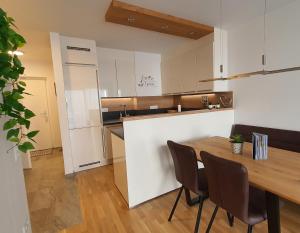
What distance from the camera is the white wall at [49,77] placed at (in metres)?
4.54

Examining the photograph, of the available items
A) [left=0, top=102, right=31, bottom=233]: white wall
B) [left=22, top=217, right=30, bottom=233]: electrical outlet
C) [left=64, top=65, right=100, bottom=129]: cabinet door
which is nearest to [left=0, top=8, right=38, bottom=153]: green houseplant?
[left=0, top=102, right=31, bottom=233]: white wall

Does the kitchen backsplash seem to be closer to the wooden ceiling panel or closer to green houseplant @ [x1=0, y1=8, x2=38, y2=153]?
the wooden ceiling panel

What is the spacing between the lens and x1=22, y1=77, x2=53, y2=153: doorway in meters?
4.73

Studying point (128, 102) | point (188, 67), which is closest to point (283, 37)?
point (188, 67)

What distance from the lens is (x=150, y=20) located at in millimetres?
2400

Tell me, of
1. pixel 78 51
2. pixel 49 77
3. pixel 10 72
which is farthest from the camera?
pixel 49 77

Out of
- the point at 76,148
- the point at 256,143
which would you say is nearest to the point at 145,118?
the point at 256,143

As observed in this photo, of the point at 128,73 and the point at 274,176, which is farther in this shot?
the point at 128,73

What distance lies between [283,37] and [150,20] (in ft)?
5.91

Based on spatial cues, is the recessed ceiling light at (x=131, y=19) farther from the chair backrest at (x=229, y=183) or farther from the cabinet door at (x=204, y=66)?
the chair backrest at (x=229, y=183)

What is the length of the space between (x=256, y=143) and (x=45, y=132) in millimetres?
5193

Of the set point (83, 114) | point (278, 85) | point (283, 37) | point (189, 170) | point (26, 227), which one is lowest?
point (26, 227)

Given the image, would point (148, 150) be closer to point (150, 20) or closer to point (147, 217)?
point (147, 217)

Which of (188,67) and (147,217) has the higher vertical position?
(188,67)
